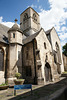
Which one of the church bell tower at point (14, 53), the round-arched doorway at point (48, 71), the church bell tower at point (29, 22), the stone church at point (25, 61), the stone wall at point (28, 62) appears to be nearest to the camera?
the stone church at point (25, 61)

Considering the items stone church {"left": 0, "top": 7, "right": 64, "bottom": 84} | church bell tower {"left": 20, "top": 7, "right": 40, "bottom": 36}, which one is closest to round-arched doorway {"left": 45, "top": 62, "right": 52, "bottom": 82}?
stone church {"left": 0, "top": 7, "right": 64, "bottom": 84}

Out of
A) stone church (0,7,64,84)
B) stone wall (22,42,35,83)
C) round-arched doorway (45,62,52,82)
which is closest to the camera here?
stone church (0,7,64,84)

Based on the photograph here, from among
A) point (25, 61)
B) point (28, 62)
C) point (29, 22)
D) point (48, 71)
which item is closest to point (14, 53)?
point (25, 61)

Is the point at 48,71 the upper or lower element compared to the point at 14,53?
lower

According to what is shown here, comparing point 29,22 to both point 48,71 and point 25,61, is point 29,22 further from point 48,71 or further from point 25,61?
point 48,71

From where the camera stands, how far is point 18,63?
12.7m

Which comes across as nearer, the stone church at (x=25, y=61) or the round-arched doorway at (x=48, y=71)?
the stone church at (x=25, y=61)

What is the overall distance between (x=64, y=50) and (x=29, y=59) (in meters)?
27.5

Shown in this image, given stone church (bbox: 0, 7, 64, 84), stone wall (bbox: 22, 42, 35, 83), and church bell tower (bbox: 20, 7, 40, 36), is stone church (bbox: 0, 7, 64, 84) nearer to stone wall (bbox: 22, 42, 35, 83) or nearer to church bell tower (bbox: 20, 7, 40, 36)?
stone wall (bbox: 22, 42, 35, 83)

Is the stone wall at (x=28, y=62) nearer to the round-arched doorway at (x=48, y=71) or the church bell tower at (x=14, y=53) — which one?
the church bell tower at (x=14, y=53)

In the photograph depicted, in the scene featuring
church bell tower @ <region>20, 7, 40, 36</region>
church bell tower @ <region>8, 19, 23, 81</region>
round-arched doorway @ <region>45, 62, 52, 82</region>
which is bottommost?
round-arched doorway @ <region>45, 62, 52, 82</region>

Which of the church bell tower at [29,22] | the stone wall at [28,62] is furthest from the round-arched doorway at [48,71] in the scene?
the church bell tower at [29,22]

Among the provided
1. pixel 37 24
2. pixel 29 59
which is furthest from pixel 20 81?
pixel 37 24

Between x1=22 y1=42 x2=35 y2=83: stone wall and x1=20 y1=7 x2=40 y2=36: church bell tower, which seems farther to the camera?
x1=20 y1=7 x2=40 y2=36: church bell tower
